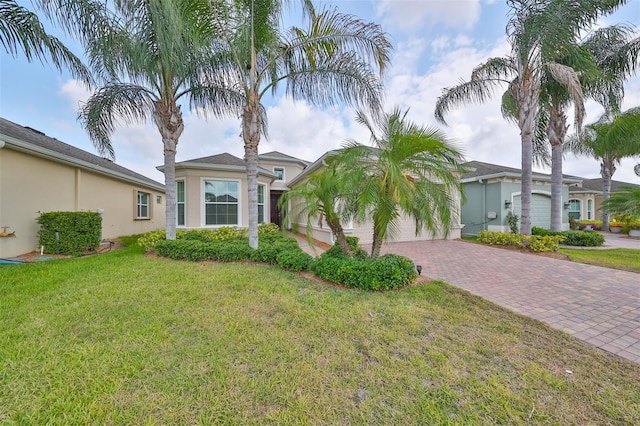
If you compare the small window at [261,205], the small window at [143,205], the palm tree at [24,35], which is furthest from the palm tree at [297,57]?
the small window at [143,205]

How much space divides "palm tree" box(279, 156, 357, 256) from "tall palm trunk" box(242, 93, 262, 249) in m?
1.83

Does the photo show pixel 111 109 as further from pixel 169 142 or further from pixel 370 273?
pixel 370 273

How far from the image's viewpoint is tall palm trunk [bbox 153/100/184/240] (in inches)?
326

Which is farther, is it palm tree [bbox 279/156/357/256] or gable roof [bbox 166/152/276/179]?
gable roof [bbox 166/152/276/179]

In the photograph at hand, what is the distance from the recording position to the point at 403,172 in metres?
4.98

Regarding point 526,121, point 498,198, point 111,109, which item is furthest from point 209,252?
point 498,198

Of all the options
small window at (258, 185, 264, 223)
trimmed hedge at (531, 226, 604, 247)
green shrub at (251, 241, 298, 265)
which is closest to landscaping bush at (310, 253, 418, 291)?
green shrub at (251, 241, 298, 265)

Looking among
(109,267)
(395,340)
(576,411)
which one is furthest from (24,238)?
(576,411)

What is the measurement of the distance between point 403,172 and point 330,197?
5.33 feet

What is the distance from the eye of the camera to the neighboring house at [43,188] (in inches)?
279

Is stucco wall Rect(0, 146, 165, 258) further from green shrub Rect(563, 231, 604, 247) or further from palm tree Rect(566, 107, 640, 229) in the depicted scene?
palm tree Rect(566, 107, 640, 229)

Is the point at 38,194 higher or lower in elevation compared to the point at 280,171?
lower

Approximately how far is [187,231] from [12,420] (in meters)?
8.73

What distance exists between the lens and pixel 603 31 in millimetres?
9914
